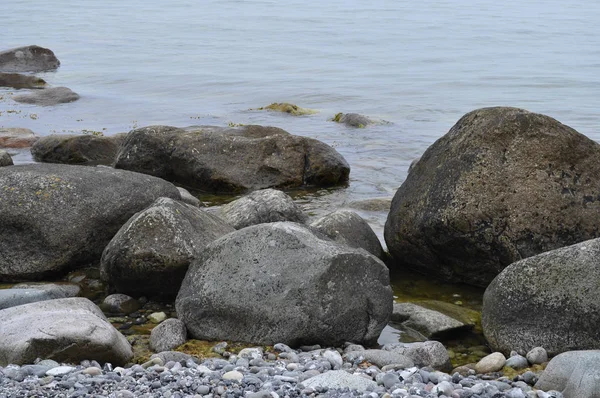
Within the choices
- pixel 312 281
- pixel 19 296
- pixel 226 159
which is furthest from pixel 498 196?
pixel 226 159

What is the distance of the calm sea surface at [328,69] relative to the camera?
19.4m

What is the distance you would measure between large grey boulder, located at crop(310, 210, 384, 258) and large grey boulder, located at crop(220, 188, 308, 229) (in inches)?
24.7

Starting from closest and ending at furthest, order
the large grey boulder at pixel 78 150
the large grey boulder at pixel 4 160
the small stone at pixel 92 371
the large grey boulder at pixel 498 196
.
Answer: the small stone at pixel 92 371 → the large grey boulder at pixel 498 196 → the large grey boulder at pixel 4 160 → the large grey boulder at pixel 78 150

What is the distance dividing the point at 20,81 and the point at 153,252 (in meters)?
19.3

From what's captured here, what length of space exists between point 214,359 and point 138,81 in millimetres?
21304

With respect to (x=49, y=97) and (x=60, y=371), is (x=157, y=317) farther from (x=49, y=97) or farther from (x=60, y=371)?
(x=49, y=97)

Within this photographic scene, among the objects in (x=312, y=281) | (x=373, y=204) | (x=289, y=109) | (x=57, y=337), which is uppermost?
(x=312, y=281)

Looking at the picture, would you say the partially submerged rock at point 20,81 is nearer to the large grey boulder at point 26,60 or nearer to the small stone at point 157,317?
the large grey boulder at point 26,60

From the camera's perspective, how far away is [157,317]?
8.03 metres

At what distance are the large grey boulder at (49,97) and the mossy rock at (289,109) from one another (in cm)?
509

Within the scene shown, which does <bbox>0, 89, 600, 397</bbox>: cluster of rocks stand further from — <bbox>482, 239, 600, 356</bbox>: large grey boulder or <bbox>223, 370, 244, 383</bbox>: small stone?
<bbox>223, 370, 244, 383</bbox>: small stone

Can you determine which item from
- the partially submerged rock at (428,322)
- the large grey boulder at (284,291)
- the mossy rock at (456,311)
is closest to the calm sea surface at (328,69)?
the mossy rock at (456,311)

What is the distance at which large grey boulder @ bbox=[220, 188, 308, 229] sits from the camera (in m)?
9.79

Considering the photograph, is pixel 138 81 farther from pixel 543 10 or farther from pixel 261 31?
pixel 543 10
